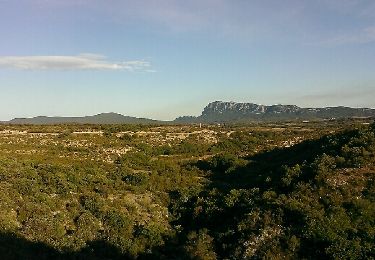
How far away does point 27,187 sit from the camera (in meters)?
36.2

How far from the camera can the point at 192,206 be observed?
3819cm

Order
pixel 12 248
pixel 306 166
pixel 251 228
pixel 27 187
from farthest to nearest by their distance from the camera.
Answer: pixel 306 166 < pixel 27 187 < pixel 251 228 < pixel 12 248

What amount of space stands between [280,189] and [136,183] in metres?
15.2

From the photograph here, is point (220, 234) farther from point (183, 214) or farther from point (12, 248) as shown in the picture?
point (12, 248)

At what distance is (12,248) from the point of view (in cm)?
2545

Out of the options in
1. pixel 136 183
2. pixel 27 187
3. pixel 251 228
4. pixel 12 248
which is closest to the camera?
pixel 12 248

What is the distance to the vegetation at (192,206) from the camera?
27.6 meters

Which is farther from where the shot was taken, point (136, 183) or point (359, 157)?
point (136, 183)

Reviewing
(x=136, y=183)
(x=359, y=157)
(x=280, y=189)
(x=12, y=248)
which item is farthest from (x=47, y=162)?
(x=359, y=157)

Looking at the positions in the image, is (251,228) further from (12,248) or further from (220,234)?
(12,248)

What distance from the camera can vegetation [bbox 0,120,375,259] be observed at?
27.6m

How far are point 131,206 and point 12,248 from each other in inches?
508

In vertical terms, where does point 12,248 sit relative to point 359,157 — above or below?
below

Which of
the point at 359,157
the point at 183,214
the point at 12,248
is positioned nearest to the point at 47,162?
the point at 183,214
